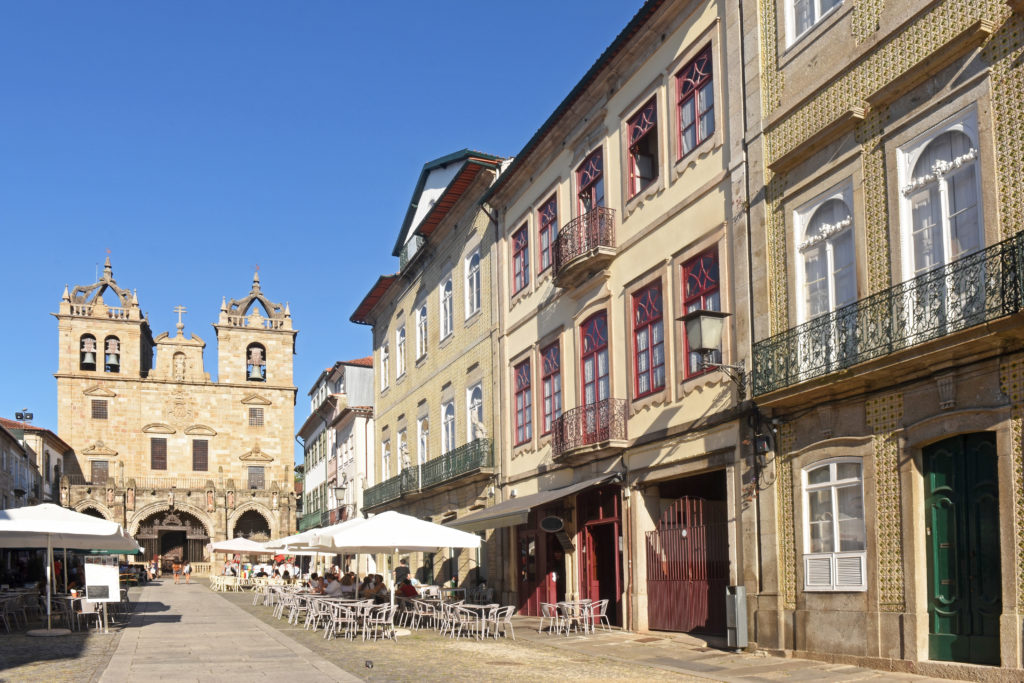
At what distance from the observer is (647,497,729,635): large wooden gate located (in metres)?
16.2

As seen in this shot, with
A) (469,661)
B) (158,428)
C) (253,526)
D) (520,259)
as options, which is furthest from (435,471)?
(158,428)

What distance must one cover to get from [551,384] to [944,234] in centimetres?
1147

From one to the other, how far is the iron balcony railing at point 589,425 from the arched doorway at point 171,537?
2037 inches

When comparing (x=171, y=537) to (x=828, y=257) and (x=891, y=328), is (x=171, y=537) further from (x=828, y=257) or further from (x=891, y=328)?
(x=891, y=328)

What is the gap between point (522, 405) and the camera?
2369cm

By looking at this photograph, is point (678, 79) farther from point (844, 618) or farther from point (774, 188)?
point (844, 618)

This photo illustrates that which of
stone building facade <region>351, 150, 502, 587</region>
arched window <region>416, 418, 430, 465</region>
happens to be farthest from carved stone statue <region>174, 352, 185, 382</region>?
arched window <region>416, 418, 430, 465</region>

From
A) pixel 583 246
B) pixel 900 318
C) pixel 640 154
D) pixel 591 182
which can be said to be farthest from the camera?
pixel 591 182

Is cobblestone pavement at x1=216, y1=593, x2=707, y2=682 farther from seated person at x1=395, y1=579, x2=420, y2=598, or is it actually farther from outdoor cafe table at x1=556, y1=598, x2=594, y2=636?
seated person at x1=395, y1=579, x2=420, y2=598

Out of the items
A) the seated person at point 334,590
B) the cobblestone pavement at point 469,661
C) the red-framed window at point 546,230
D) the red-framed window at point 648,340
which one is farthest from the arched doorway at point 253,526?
the red-framed window at point 648,340

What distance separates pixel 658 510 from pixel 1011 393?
8443 mm

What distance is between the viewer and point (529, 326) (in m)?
23.2

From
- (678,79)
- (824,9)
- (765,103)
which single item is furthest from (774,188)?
(678,79)

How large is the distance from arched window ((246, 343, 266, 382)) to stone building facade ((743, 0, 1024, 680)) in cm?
6287
